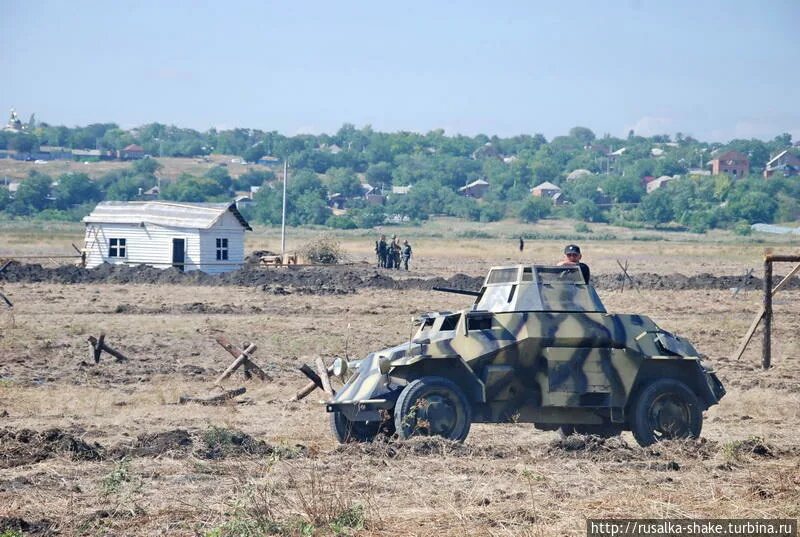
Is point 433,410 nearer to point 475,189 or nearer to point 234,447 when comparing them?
point 234,447

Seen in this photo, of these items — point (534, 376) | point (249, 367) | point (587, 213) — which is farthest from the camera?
point (587, 213)

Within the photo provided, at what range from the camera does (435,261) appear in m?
66.6

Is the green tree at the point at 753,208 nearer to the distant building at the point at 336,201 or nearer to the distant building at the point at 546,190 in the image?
the distant building at the point at 546,190

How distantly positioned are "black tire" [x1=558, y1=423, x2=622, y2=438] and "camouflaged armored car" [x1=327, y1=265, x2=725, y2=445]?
26 mm

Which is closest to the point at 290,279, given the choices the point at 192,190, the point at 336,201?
the point at 192,190

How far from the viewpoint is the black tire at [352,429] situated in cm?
1512

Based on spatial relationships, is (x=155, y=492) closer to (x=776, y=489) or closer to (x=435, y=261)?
(x=776, y=489)

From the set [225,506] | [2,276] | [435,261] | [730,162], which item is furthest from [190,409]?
[730,162]

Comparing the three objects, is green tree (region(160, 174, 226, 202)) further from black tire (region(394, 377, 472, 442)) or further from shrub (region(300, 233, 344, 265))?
black tire (region(394, 377, 472, 442))

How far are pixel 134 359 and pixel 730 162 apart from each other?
18275cm

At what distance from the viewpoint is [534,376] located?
15.0m

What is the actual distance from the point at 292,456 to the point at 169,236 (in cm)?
3910

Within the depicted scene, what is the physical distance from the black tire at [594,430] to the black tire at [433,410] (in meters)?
1.55

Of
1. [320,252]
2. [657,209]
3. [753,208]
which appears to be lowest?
[657,209]
